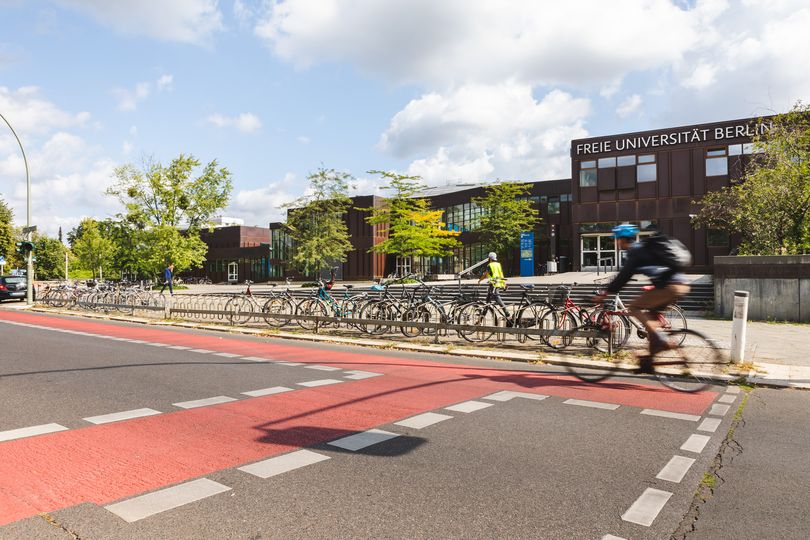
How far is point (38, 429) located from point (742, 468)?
20.7 ft

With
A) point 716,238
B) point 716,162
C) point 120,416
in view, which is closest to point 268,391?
point 120,416

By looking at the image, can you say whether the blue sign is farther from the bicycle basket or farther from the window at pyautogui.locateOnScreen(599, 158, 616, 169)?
the bicycle basket

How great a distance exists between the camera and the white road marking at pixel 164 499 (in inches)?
137

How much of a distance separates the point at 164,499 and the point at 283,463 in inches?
37.4

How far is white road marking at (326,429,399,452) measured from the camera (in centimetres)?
483

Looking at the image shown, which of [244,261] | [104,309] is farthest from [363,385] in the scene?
[244,261]

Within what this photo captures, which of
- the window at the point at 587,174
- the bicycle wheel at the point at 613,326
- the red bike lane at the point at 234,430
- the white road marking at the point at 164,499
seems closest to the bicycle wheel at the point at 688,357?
the red bike lane at the point at 234,430

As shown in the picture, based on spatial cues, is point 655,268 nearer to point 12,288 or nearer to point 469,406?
point 469,406

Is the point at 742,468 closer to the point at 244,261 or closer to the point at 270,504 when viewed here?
the point at 270,504

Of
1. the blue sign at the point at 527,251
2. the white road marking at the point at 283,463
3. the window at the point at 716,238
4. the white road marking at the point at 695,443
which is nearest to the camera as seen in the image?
the white road marking at the point at 283,463

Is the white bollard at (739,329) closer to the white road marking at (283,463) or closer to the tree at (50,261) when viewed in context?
the white road marking at (283,463)

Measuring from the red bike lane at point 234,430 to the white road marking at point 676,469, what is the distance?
1858 mm

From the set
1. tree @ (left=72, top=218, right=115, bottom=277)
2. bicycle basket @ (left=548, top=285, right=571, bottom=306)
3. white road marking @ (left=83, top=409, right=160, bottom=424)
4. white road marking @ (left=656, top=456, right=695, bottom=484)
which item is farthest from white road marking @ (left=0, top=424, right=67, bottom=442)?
tree @ (left=72, top=218, right=115, bottom=277)

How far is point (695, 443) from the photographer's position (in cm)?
495
